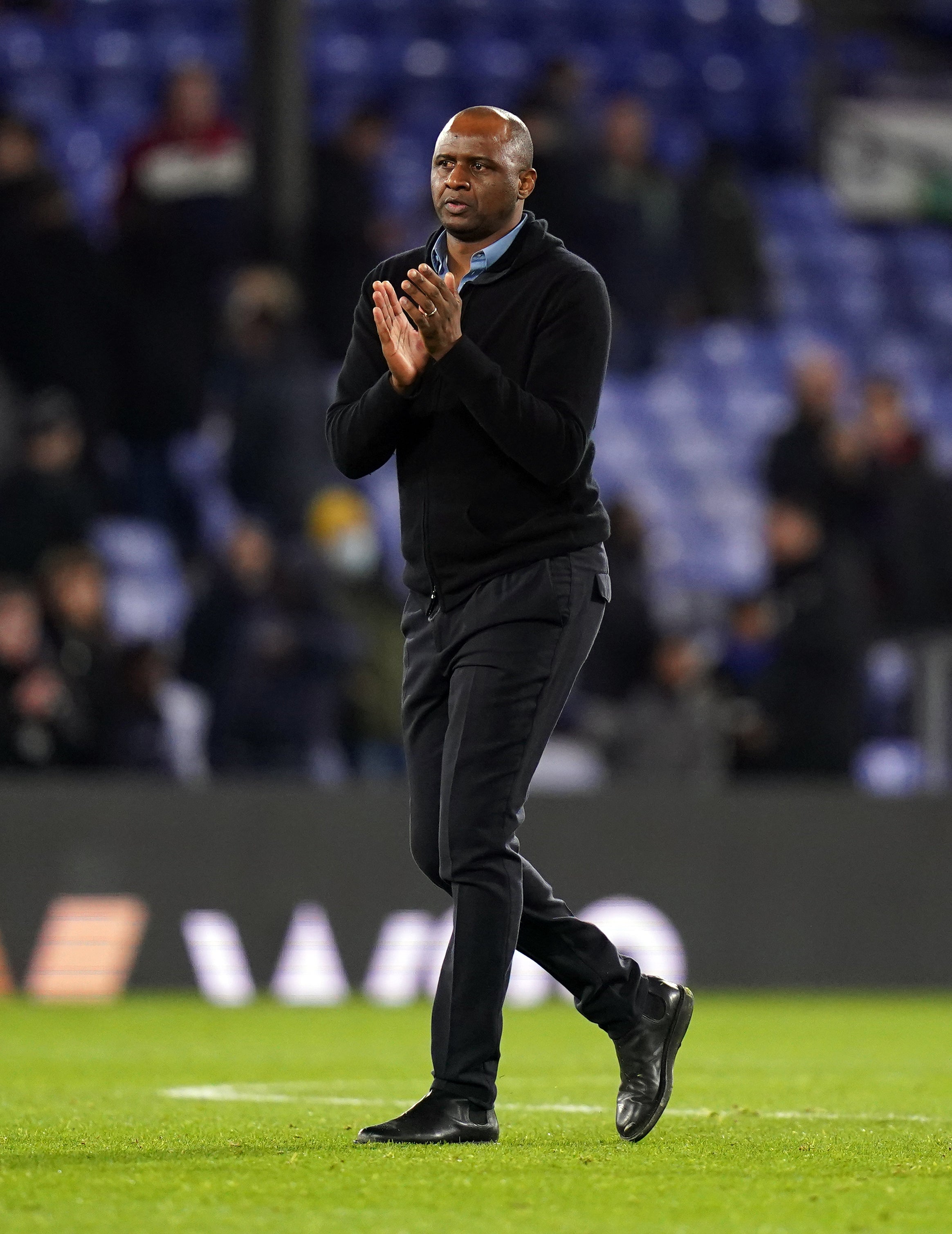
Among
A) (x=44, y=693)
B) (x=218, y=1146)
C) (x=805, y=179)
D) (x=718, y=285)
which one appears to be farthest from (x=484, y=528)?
(x=805, y=179)

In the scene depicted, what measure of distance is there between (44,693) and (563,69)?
624 centimetres

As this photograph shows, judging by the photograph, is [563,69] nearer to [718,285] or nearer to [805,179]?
[718,285]

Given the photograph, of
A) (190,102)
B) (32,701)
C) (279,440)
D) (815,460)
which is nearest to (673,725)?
(815,460)

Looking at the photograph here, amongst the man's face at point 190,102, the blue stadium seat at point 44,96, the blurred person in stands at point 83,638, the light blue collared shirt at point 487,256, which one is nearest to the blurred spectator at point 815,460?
the man's face at point 190,102

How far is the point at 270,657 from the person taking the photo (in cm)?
1044

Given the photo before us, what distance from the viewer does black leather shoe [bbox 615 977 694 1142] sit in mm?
4582

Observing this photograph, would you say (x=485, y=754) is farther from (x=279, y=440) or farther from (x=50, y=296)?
(x=50, y=296)

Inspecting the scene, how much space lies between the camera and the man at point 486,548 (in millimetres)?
4402

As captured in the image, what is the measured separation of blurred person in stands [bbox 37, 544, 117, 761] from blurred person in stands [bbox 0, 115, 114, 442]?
185 cm

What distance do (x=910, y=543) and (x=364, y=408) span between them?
332 inches

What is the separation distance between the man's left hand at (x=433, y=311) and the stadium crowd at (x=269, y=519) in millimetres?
5910

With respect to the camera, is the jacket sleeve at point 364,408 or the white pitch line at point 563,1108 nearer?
the jacket sleeve at point 364,408

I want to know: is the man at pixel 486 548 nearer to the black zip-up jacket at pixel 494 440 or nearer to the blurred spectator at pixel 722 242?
the black zip-up jacket at pixel 494 440

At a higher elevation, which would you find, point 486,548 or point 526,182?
point 526,182
